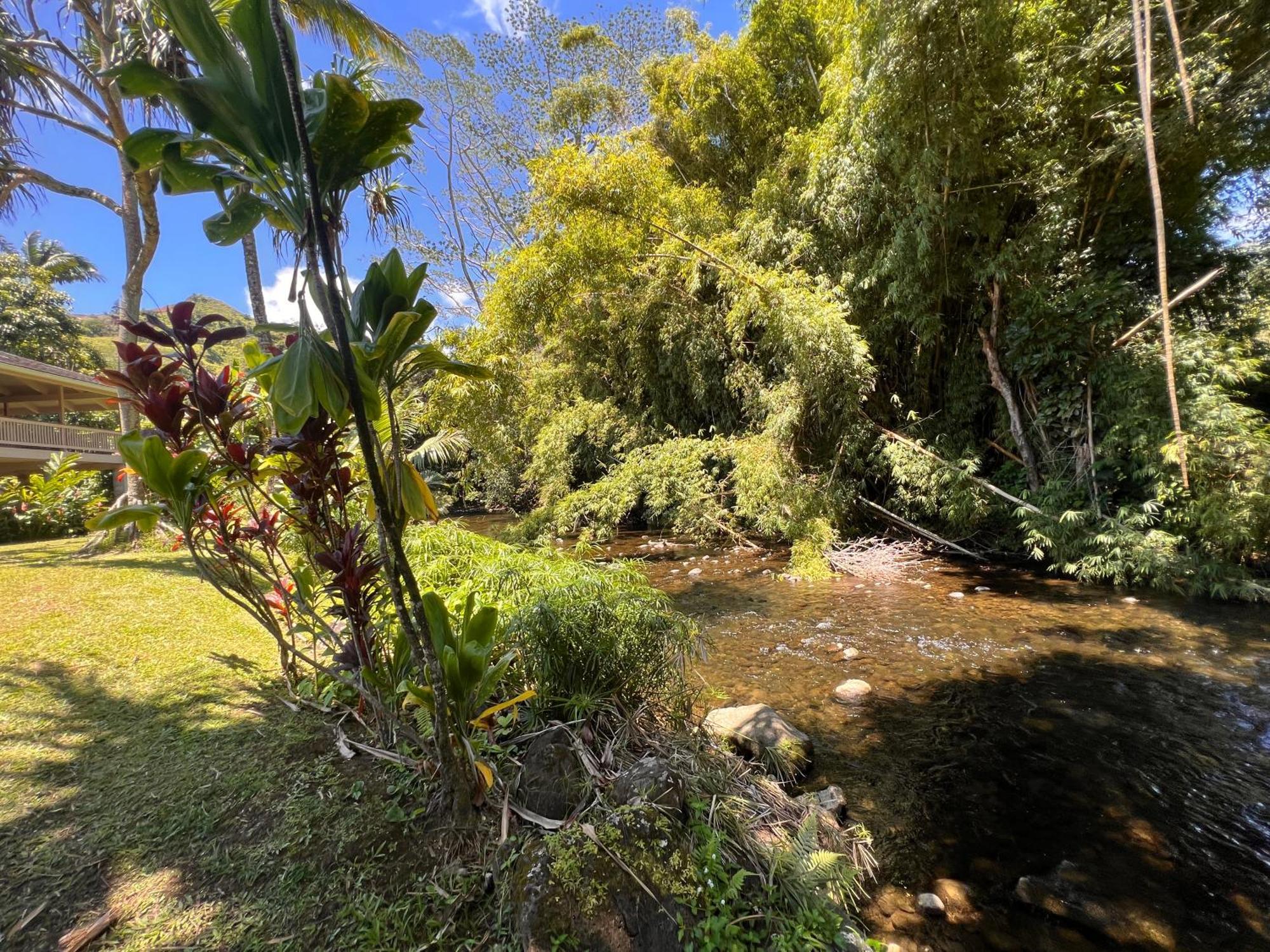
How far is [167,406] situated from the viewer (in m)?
1.62

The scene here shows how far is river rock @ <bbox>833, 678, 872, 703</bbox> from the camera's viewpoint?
9.92 ft

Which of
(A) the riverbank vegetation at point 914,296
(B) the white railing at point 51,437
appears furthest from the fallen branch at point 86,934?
(B) the white railing at point 51,437

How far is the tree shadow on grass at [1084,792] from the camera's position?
168cm

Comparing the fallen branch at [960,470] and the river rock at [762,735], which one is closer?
the river rock at [762,735]

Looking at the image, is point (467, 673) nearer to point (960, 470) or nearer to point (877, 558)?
point (877, 558)

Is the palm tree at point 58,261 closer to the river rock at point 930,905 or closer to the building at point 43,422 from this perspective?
the building at point 43,422

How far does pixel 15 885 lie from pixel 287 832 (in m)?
0.59

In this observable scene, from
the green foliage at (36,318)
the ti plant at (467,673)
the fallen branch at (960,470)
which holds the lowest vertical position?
the ti plant at (467,673)

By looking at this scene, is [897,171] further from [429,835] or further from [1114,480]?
[429,835]

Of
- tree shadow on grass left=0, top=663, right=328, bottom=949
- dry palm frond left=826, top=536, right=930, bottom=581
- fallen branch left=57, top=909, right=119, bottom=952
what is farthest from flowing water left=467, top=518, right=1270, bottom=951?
fallen branch left=57, top=909, right=119, bottom=952

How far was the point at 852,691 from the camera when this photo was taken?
3074 mm

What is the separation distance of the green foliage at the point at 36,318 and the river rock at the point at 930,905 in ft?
68.8

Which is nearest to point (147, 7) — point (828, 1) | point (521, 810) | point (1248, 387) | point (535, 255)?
point (535, 255)

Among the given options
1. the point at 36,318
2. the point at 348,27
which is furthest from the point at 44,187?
the point at 36,318
